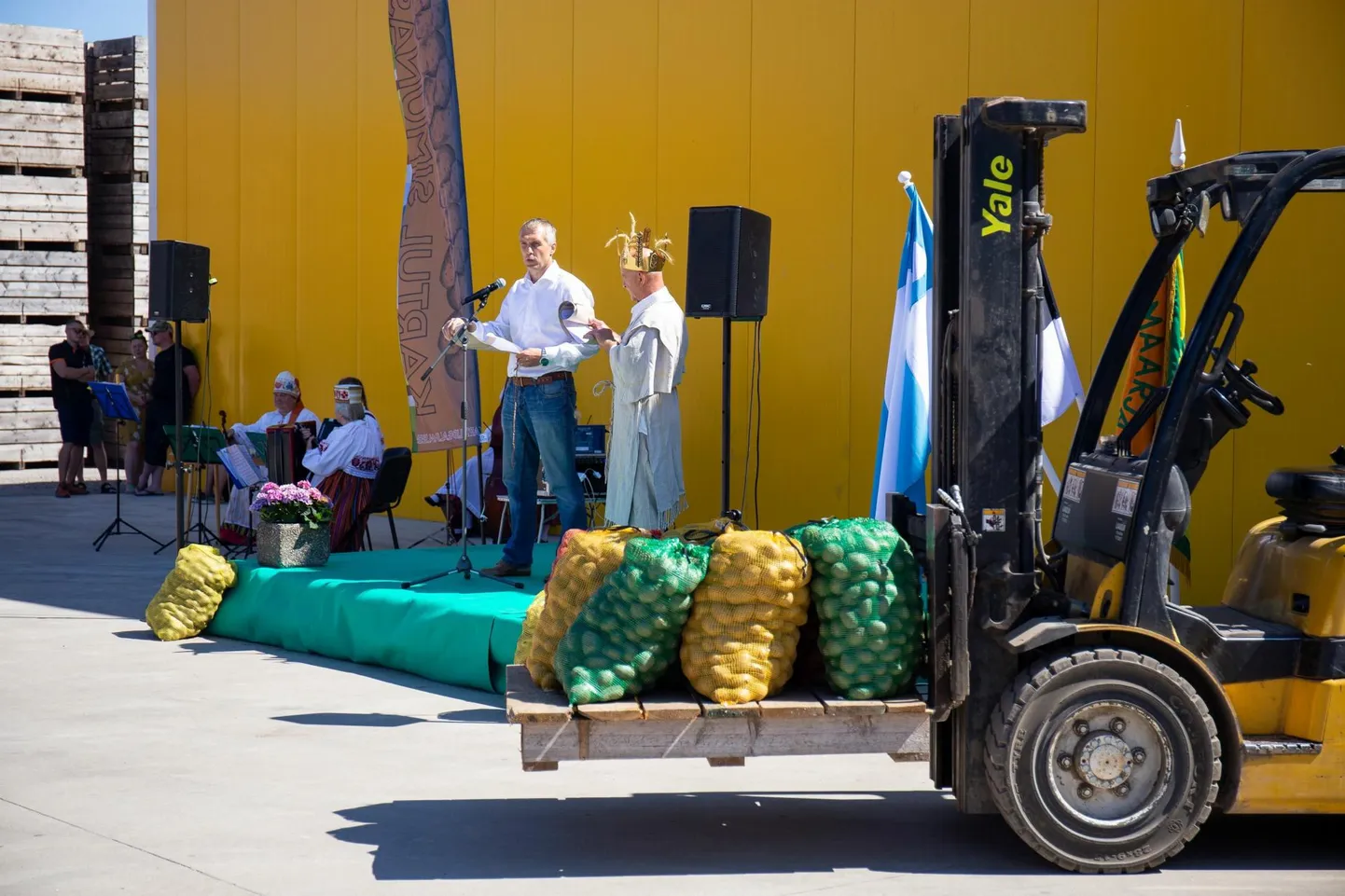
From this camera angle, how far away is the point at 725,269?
840 cm

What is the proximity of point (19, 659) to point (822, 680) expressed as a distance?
505 cm

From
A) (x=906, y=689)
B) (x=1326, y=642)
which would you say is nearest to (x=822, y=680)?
(x=906, y=689)

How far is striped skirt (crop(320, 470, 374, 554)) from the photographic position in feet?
34.3

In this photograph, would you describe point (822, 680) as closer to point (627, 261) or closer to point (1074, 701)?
point (1074, 701)

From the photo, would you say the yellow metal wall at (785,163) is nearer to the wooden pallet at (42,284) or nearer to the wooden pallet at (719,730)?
the wooden pallet at (42,284)

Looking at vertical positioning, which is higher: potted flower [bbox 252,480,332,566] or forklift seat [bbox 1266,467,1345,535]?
forklift seat [bbox 1266,467,1345,535]

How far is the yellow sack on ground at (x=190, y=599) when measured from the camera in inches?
349

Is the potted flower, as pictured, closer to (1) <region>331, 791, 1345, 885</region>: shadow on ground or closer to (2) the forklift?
(1) <region>331, 791, 1345, 885</region>: shadow on ground

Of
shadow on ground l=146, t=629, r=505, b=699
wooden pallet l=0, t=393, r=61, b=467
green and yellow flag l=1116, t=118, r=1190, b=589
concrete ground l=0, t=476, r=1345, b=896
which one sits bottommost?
shadow on ground l=146, t=629, r=505, b=699

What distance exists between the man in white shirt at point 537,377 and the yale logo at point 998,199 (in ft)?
12.5

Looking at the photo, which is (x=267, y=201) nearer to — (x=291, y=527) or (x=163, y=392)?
(x=163, y=392)

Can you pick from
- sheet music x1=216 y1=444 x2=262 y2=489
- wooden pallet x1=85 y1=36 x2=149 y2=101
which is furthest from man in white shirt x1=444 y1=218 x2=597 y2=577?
wooden pallet x1=85 y1=36 x2=149 y2=101

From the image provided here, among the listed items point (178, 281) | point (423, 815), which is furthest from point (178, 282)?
point (423, 815)

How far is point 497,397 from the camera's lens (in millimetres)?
13305
